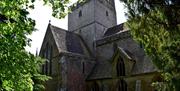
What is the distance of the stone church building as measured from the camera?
23.6 meters

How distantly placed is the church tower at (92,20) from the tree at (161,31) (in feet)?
69.8

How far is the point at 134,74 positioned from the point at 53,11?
14.5 m

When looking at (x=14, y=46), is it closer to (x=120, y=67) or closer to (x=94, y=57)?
(x=120, y=67)

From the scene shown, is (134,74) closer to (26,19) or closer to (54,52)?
(54,52)

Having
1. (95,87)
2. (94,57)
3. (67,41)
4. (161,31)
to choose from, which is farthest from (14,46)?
(94,57)

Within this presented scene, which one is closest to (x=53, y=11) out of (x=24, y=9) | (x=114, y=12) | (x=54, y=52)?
(x=24, y=9)

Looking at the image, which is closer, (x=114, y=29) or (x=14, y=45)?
(x=14, y=45)

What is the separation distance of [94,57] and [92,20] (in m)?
5.41

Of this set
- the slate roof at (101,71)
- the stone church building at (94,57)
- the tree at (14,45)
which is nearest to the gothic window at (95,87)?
the stone church building at (94,57)

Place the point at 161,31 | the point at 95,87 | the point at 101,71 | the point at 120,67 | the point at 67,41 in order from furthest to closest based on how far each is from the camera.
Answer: the point at 67,41 < the point at 101,71 < the point at 95,87 < the point at 120,67 < the point at 161,31

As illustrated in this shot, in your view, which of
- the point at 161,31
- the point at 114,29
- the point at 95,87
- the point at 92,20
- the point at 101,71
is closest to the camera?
the point at 161,31

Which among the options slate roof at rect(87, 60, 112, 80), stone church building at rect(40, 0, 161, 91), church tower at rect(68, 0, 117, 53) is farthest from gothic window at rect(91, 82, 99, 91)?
church tower at rect(68, 0, 117, 53)

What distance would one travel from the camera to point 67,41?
3023cm

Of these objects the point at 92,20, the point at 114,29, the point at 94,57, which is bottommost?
the point at 94,57
